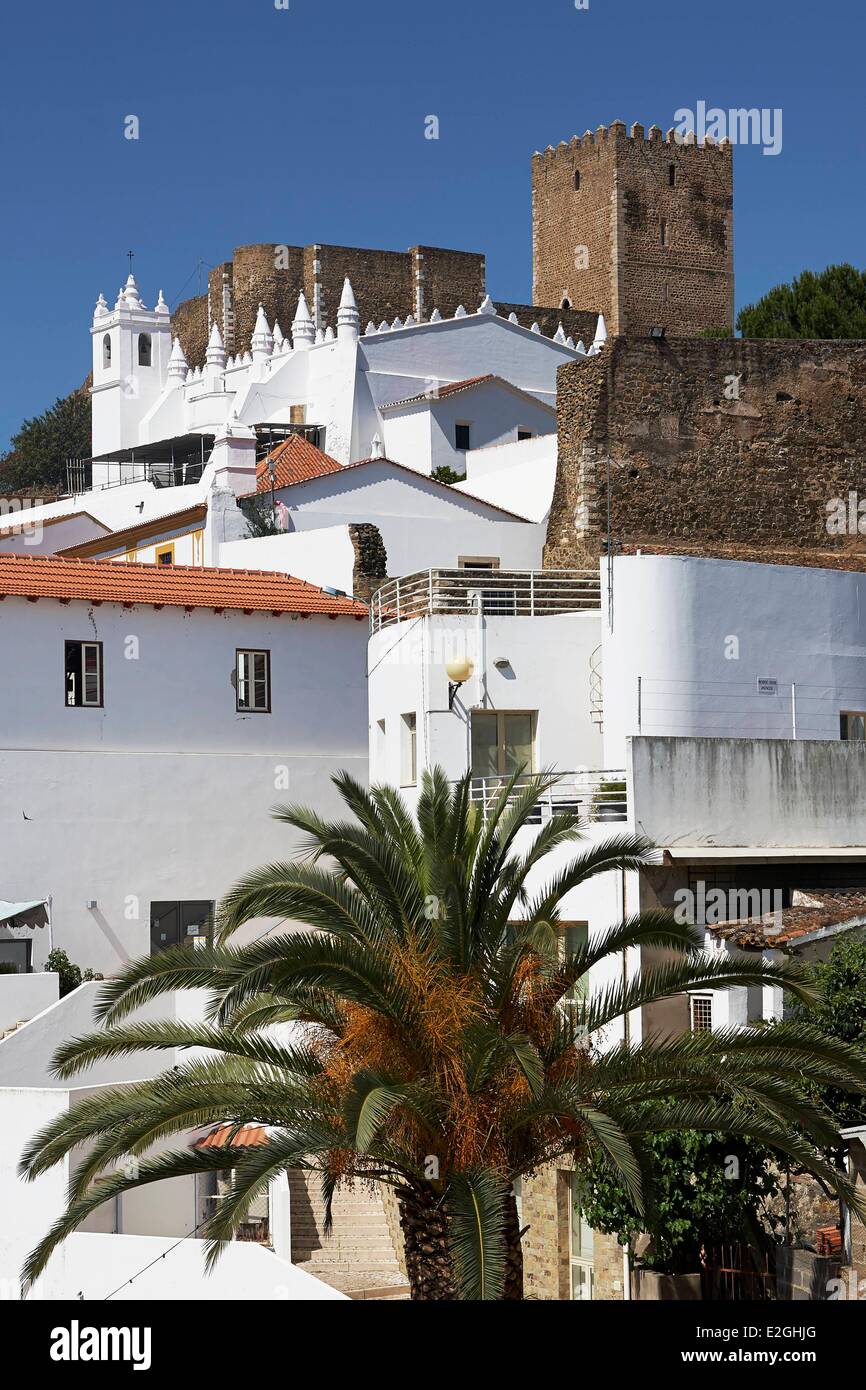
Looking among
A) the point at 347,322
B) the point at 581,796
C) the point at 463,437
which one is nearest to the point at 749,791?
the point at 581,796

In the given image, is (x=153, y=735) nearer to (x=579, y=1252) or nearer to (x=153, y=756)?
(x=153, y=756)

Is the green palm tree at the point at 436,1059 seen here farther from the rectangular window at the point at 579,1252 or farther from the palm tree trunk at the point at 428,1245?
the rectangular window at the point at 579,1252

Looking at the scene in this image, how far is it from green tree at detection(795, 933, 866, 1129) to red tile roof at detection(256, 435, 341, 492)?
18859 millimetres

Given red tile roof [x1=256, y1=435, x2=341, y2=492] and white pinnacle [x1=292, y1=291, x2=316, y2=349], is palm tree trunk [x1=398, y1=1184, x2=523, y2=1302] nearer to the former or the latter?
red tile roof [x1=256, y1=435, x2=341, y2=492]

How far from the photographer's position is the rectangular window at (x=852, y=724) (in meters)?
25.9

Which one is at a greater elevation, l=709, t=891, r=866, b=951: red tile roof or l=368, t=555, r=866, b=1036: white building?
l=368, t=555, r=866, b=1036: white building

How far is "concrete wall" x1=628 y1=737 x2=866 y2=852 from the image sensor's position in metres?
21.4

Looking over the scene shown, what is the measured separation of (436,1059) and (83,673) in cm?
1372

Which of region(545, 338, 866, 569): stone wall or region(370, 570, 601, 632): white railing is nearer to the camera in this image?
region(370, 570, 601, 632): white railing

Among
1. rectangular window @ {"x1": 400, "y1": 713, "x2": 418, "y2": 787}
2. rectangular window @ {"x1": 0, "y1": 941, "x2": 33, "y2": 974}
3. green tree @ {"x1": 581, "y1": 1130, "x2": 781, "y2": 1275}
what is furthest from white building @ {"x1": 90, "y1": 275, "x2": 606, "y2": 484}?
green tree @ {"x1": 581, "y1": 1130, "x2": 781, "y2": 1275}

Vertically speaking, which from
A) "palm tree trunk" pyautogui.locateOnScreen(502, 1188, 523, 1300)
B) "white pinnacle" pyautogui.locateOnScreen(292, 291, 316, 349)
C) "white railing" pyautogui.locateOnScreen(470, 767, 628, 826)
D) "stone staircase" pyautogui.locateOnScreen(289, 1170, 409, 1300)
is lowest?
"stone staircase" pyautogui.locateOnScreen(289, 1170, 409, 1300)

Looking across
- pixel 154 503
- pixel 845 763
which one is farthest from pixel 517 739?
pixel 154 503

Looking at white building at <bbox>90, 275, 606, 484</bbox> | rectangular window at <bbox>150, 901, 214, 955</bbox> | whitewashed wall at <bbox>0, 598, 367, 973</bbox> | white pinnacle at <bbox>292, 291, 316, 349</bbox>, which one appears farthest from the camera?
white pinnacle at <bbox>292, 291, 316, 349</bbox>
